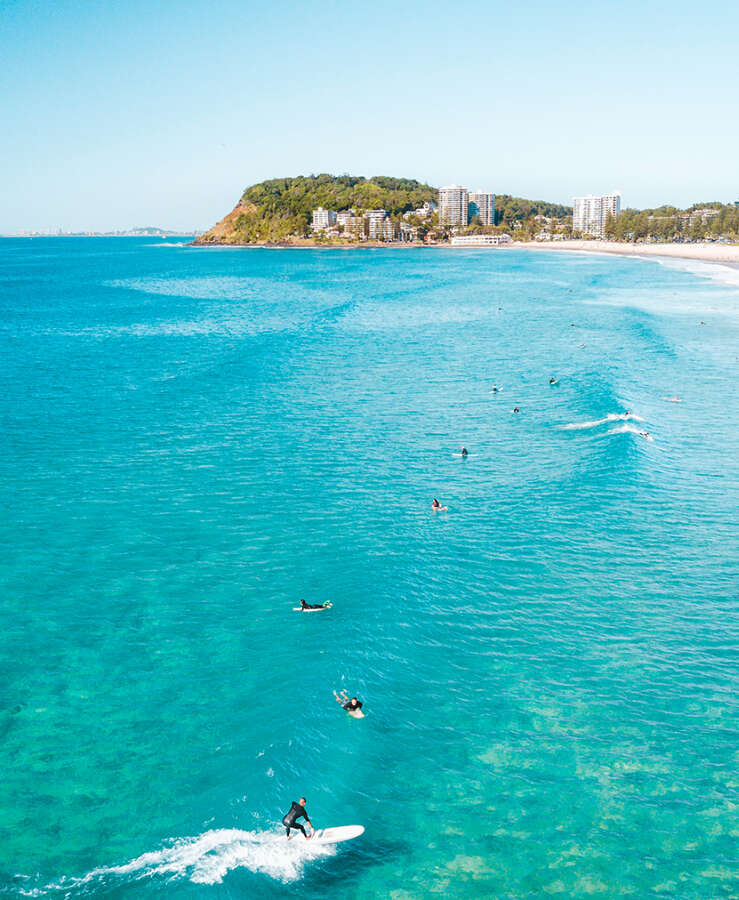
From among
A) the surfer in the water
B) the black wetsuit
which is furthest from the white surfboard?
the surfer in the water

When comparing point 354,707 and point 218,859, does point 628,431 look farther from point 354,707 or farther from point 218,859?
point 218,859

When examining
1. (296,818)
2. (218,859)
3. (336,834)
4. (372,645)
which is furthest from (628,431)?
(218,859)

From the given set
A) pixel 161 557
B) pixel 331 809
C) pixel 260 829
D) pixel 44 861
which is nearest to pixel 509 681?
pixel 331 809

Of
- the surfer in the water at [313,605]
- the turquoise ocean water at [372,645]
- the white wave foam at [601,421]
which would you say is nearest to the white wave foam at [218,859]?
the turquoise ocean water at [372,645]

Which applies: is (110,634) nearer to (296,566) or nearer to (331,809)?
(296,566)

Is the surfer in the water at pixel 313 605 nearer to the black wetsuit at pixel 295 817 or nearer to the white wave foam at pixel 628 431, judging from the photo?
the black wetsuit at pixel 295 817

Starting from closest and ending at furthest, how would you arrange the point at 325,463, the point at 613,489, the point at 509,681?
the point at 509,681, the point at 613,489, the point at 325,463

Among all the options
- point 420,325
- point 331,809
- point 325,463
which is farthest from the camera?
point 420,325
